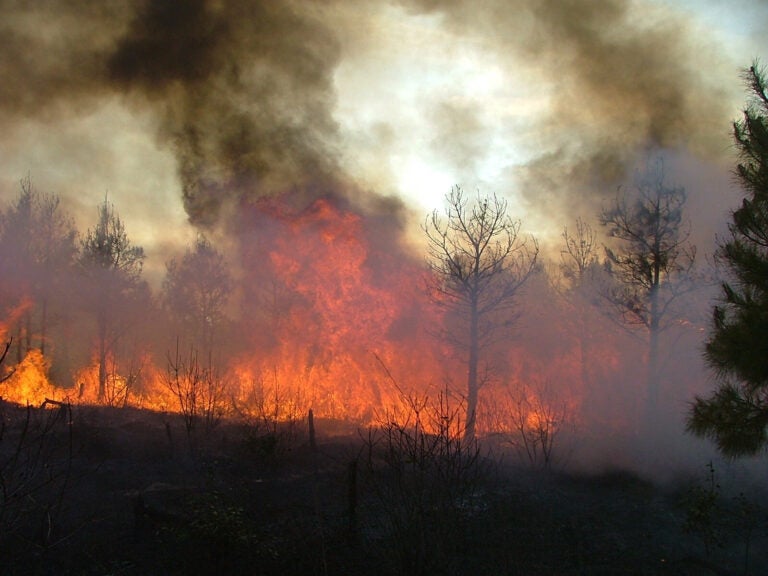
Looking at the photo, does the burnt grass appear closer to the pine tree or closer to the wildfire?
the pine tree

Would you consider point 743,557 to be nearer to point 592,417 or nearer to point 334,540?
point 334,540

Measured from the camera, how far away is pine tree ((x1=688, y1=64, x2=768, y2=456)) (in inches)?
337

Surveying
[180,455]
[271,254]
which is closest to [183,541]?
[180,455]

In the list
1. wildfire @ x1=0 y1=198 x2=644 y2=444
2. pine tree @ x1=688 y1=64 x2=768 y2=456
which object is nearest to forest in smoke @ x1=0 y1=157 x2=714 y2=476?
wildfire @ x1=0 y1=198 x2=644 y2=444

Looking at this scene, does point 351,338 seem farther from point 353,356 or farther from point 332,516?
point 332,516

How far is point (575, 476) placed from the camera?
15508 millimetres

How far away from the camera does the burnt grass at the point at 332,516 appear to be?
6.92 meters

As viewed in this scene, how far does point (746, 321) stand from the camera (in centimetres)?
860

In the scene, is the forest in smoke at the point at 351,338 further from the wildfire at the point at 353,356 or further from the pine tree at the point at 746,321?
the pine tree at the point at 746,321

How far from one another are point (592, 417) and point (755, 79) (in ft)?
55.6

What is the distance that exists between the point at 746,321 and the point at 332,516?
810 cm

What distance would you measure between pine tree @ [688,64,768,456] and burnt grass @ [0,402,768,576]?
1421 millimetres

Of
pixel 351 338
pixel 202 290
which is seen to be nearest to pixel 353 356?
pixel 351 338

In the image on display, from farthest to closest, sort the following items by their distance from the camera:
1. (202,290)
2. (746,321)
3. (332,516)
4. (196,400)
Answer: (202,290) → (196,400) → (332,516) → (746,321)
